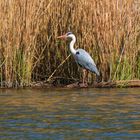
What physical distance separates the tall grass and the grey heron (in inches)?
7.7

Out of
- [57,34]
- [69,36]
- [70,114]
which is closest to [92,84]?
[69,36]

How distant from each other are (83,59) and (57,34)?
0.75 metres

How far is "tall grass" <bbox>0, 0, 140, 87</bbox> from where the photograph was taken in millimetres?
11297

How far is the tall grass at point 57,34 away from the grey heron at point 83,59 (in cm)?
19

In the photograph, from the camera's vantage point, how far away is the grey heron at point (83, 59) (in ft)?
37.2

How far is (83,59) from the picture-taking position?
11.8 meters

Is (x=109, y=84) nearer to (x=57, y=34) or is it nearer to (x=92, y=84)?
(x=92, y=84)

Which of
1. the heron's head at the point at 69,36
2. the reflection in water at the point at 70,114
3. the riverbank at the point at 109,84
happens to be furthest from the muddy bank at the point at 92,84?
the heron's head at the point at 69,36

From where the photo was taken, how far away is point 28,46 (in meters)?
11.4

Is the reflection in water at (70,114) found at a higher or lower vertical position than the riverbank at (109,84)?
lower

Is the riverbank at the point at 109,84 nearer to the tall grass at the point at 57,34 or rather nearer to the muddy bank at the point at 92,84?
the muddy bank at the point at 92,84

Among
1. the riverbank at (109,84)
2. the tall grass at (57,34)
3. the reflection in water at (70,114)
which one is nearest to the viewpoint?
the reflection in water at (70,114)

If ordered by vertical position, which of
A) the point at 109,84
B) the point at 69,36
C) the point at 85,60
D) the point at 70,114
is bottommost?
the point at 70,114

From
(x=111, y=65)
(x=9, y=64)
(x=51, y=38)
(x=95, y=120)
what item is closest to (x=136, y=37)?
(x=111, y=65)
